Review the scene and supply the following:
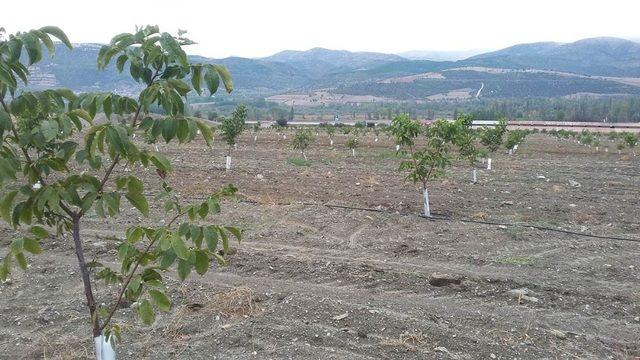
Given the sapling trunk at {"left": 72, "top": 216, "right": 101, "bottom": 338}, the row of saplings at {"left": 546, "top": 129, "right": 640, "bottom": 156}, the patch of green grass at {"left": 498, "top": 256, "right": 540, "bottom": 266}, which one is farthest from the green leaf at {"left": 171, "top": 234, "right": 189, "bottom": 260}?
the row of saplings at {"left": 546, "top": 129, "right": 640, "bottom": 156}

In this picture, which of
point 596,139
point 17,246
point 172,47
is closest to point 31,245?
point 17,246

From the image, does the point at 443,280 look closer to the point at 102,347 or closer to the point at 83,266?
the point at 102,347

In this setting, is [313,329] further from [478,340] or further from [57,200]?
[57,200]

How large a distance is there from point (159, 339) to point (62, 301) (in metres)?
2.14

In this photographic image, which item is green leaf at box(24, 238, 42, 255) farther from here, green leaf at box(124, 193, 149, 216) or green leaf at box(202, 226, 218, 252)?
green leaf at box(202, 226, 218, 252)

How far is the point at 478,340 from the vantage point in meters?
6.29

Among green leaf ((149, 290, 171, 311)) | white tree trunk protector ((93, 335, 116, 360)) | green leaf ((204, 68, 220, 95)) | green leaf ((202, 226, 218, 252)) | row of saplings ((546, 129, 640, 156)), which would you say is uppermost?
green leaf ((204, 68, 220, 95))

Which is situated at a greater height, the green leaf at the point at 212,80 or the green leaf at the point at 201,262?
the green leaf at the point at 212,80

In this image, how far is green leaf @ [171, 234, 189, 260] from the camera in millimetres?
2588

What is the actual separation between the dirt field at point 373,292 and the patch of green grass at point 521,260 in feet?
0.14

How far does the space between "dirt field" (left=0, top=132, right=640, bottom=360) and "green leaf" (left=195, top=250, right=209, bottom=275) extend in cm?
96

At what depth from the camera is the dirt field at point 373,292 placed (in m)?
6.11

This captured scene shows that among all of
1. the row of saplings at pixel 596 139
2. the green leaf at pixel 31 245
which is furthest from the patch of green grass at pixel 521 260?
the row of saplings at pixel 596 139

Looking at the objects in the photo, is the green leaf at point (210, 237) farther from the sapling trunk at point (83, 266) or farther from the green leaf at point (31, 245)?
the sapling trunk at point (83, 266)
